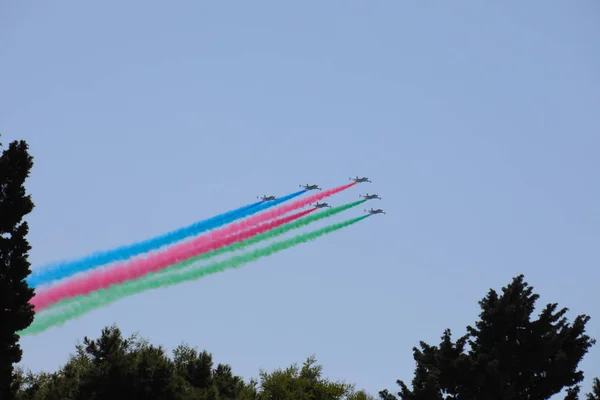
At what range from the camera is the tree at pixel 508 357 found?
80.3 m

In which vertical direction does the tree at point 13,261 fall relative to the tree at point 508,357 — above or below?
above

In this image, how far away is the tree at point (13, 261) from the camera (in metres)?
67.9

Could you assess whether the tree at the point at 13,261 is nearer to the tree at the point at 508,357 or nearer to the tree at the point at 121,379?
the tree at the point at 121,379

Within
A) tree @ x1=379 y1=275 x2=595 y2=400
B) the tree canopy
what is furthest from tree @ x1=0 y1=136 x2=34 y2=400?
tree @ x1=379 y1=275 x2=595 y2=400

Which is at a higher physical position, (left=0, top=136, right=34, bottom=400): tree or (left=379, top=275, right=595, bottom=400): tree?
(left=0, top=136, right=34, bottom=400): tree

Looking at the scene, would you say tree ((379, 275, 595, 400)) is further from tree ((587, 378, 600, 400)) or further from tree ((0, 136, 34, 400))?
tree ((0, 136, 34, 400))

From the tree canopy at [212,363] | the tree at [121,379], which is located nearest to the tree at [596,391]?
the tree canopy at [212,363]

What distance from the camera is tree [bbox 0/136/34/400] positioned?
6794 centimetres

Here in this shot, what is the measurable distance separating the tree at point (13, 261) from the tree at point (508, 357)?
1269 inches

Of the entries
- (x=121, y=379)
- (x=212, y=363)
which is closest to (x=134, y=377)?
(x=121, y=379)

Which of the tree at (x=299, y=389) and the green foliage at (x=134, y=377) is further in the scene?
the tree at (x=299, y=389)

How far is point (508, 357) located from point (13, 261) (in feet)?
144

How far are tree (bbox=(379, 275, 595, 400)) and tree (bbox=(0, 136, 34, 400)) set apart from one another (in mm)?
32242

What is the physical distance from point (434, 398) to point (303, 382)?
46.3 m
